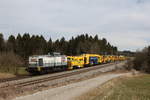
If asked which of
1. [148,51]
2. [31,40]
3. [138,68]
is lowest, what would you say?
[138,68]

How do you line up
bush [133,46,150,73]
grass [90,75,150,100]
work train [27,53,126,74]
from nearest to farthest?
1. grass [90,75,150,100]
2. work train [27,53,126,74]
3. bush [133,46,150,73]

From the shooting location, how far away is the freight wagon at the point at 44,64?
Answer: 3469cm

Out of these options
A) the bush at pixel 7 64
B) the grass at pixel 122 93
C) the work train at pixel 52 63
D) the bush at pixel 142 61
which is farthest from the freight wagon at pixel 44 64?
the bush at pixel 142 61

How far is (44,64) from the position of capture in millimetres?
35906

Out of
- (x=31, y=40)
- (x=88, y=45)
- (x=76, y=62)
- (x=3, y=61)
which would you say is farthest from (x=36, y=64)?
(x=88, y=45)

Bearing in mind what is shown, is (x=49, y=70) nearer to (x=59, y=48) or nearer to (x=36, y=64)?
(x=36, y=64)

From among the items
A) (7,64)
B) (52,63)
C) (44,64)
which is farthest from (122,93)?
(7,64)

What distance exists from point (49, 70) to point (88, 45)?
6722cm

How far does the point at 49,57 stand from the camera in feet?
125

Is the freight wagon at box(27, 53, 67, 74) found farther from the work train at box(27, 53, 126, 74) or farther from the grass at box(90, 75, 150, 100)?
the grass at box(90, 75, 150, 100)

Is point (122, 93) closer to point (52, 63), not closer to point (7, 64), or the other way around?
point (52, 63)

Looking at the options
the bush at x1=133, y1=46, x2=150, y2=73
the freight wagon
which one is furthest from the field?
the bush at x1=133, y1=46, x2=150, y2=73

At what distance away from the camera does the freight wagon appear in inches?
1366

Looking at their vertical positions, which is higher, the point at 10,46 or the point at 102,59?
the point at 10,46
